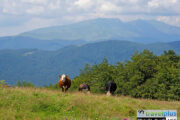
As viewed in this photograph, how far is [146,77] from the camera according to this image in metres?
61.6

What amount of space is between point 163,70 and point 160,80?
2.49 m

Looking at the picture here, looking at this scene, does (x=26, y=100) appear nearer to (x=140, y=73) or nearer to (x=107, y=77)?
(x=140, y=73)

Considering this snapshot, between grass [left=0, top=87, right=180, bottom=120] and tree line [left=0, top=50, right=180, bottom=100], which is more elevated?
tree line [left=0, top=50, right=180, bottom=100]

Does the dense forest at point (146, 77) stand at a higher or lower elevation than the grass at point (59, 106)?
higher

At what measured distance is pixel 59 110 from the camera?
49.7 ft

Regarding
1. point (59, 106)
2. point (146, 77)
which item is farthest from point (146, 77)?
point (59, 106)

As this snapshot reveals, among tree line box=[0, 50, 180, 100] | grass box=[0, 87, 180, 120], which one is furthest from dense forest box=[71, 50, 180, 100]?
grass box=[0, 87, 180, 120]

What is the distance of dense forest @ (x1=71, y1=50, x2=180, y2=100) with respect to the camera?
55650mm

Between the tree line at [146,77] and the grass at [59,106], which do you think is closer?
the grass at [59,106]

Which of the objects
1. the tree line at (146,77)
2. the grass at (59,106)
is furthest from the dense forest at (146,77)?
the grass at (59,106)

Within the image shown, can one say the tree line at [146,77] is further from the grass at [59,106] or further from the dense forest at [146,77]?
the grass at [59,106]

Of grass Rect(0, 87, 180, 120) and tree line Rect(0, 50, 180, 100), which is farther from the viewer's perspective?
tree line Rect(0, 50, 180, 100)

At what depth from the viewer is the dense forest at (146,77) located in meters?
55.7

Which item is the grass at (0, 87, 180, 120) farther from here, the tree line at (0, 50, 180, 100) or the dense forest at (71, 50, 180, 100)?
the dense forest at (71, 50, 180, 100)
